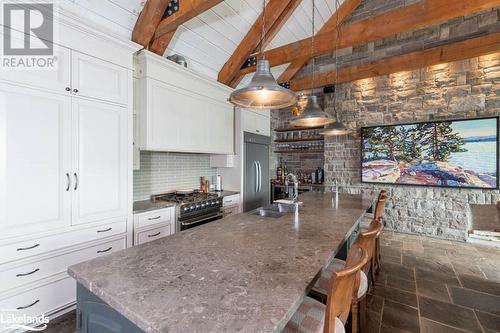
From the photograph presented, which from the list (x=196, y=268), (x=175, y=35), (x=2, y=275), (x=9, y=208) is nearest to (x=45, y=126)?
(x=9, y=208)

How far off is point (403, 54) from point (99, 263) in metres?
5.53

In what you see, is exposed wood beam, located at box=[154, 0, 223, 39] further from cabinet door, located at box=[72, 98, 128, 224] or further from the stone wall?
the stone wall

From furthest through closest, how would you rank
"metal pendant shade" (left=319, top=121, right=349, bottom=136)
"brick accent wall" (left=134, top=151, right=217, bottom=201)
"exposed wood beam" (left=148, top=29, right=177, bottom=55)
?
"metal pendant shade" (left=319, top=121, right=349, bottom=136)
"brick accent wall" (left=134, top=151, right=217, bottom=201)
"exposed wood beam" (left=148, top=29, right=177, bottom=55)

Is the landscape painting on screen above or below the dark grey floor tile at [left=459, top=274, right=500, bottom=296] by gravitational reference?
above

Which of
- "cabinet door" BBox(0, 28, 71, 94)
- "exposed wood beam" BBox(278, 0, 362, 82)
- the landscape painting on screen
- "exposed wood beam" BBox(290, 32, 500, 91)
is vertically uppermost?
"exposed wood beam" BBox(278, 0, 362, 82)

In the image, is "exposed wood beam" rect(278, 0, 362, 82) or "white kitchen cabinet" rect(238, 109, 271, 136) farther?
"exposed wood beam" rect(278, 0, 362, 82)

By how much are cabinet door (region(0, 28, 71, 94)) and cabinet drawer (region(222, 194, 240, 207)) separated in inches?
94.4

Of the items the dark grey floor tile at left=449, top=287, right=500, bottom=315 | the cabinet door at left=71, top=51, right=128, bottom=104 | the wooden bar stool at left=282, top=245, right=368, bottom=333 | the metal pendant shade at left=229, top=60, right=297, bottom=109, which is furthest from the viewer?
the dark grey floor tile at left=449, top=287, right=500, bottom=315

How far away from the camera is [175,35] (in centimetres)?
330

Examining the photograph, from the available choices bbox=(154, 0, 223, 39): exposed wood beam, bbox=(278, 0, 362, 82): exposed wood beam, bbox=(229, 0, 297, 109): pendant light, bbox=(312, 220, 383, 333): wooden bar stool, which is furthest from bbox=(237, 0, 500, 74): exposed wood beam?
bbox=(312, 220, 383, 333): wooden bar stool

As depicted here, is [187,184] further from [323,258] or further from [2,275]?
[323,258]

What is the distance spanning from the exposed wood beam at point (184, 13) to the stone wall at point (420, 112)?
11.8 feet

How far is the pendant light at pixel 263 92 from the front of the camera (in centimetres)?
166

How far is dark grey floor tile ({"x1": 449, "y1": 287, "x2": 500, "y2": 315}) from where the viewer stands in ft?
7.34
